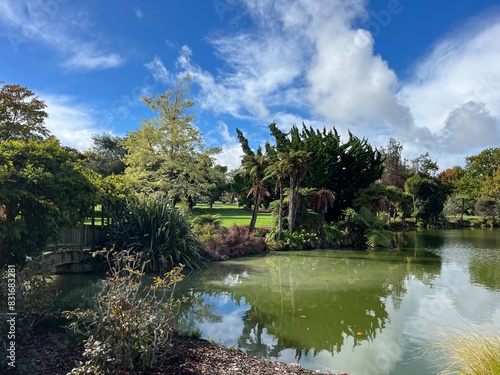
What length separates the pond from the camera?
243 inches

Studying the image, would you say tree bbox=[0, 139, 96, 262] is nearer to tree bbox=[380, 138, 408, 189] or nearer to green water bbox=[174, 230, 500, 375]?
green water bbox=[174, 230, 500, 375]

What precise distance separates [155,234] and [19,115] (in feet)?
46.6

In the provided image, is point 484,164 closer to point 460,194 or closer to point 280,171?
point 460,194

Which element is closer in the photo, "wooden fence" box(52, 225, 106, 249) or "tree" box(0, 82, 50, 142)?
"wooden fence" box(52, 225, 106, 249)

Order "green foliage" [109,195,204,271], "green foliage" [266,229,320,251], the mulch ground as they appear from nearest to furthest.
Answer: the mulch ground < "green foliage" [109,195,204,271] < "green foliage" [266,229,320,251]

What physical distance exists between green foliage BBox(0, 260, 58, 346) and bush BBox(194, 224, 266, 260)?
10.3 meters

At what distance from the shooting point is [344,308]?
908 cm

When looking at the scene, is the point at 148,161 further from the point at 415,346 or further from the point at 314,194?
the point at 415,346

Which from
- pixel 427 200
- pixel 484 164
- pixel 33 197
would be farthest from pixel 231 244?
pixel 484 164

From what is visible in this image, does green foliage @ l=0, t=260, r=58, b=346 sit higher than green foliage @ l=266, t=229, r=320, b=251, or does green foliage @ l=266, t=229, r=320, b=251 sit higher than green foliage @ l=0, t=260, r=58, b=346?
green foliage @ l=0, t=260, r=58, b=346

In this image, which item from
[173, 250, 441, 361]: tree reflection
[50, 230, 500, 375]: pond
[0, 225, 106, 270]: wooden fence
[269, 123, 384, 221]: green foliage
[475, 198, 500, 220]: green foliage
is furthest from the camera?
[475, 198, 500, 220]: green foliage

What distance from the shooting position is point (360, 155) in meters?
29.8

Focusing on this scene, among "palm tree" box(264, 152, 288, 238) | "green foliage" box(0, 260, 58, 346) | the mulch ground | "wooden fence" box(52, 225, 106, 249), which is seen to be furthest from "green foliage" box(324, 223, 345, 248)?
"green foliage" box(0, 260, 58, 346)

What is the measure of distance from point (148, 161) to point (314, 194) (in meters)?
10.3
